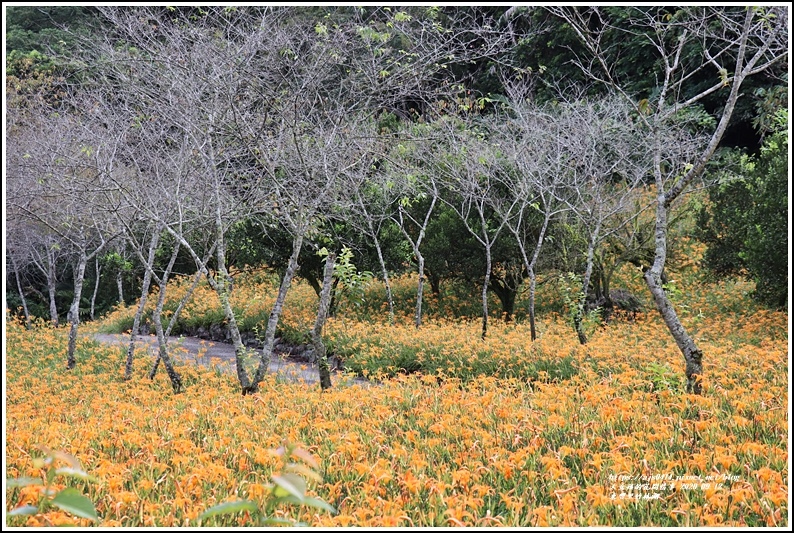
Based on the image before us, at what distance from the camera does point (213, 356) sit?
13.6 m

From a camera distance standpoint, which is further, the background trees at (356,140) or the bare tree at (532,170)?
the bare tree at (532,170)

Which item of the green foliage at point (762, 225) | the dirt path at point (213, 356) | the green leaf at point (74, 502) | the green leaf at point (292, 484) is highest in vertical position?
the green foliage at point (762, 225)

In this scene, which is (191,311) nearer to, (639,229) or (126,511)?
(639,229)

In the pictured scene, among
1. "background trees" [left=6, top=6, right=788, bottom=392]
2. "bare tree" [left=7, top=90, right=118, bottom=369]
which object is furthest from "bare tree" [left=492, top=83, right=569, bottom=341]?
"bare tree" [left=7, top=90, right=118, bottom=369]

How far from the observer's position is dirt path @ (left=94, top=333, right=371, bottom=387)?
10.3 meters

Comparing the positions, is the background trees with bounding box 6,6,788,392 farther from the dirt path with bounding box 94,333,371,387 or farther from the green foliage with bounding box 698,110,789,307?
the dirt path with bounding box 94,333,371,387

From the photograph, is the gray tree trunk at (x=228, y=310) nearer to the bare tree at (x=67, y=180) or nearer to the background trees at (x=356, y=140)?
the background trees at (x=356, y=140)

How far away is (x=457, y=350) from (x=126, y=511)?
24.5ft

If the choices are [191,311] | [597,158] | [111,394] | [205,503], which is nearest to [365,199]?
[597,158]

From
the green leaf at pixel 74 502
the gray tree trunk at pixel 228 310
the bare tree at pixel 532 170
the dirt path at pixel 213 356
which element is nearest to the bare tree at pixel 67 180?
the dirt path at pixel 213 356

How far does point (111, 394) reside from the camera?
26.0 ft

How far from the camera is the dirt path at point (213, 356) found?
10.3 metres

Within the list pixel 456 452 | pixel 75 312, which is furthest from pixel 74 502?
pixel 75 312

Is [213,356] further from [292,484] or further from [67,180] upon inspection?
[292,484]
